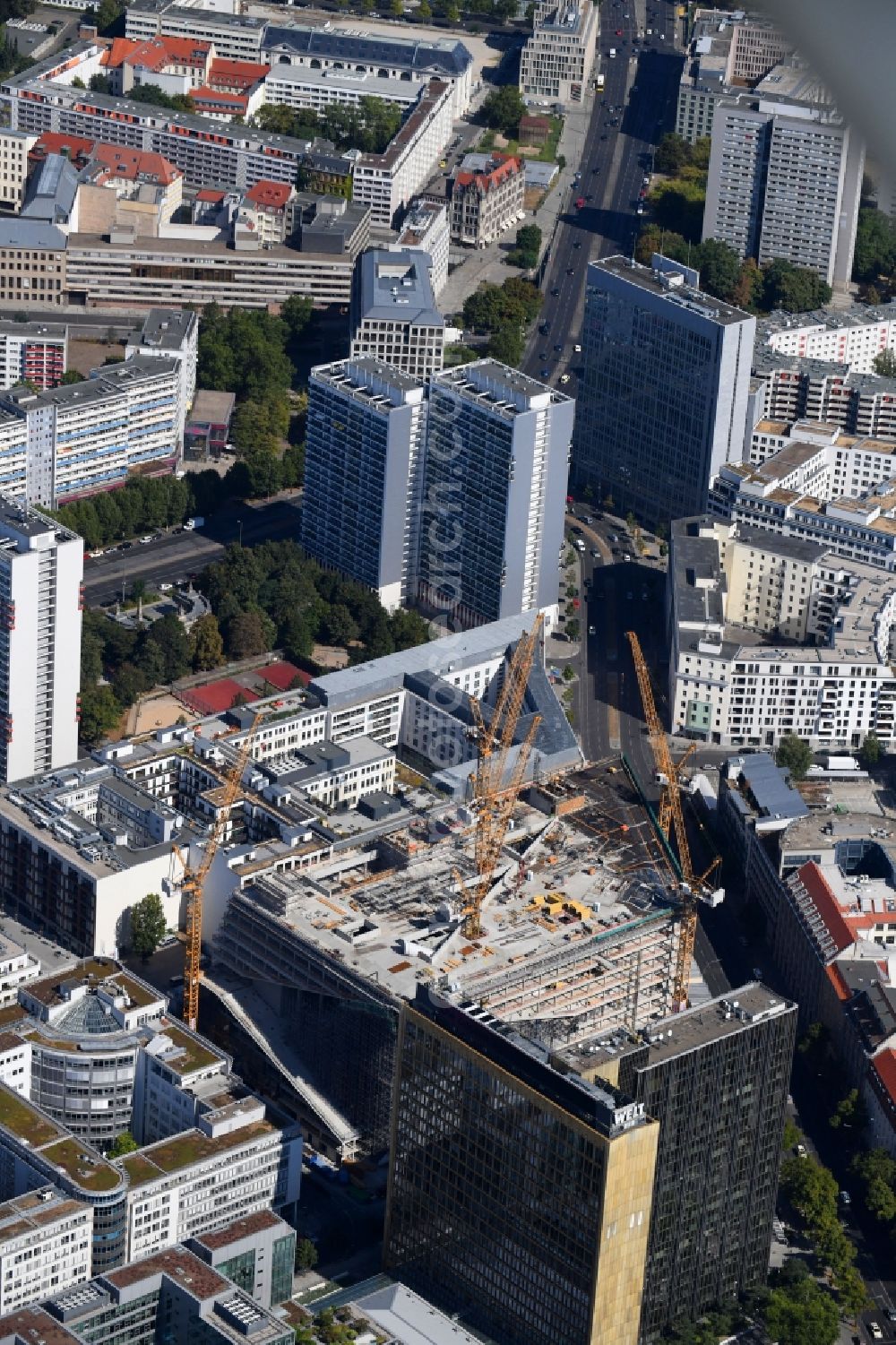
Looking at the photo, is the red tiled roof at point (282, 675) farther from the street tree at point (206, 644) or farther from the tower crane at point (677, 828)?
the tower crane at point (677, 828)

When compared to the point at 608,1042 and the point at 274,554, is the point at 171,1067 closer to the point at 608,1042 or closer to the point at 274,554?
the point at 608,1042

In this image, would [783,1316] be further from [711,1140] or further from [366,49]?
[366,49]

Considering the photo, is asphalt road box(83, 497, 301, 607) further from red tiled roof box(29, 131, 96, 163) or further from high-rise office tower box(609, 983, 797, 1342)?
high-rise office tower box(609, 983, 797, 1342)

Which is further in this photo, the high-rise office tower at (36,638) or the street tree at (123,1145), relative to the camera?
the high-rise office tower at (36,638)

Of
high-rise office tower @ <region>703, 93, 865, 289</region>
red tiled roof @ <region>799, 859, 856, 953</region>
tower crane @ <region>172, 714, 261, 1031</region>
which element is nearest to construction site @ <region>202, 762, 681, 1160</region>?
tower crane @ <region>172, 714, 261, 1031</region>

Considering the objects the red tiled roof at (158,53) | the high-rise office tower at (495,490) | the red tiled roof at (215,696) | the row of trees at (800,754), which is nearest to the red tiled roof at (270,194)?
the red tiled roof at (158,53)

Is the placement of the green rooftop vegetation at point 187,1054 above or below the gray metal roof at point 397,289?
below

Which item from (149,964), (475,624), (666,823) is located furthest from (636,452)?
(149,964)
